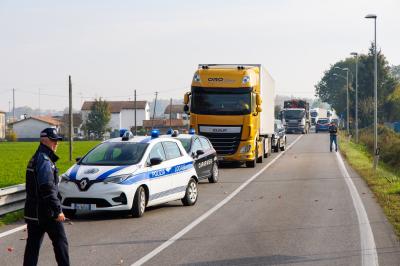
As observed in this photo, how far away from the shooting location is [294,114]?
2857 inches

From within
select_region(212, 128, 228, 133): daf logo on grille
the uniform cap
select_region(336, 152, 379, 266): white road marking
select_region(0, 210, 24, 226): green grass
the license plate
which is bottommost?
select_region(336, 152, 379, 266): white road marking

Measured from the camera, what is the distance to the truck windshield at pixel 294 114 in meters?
71.8

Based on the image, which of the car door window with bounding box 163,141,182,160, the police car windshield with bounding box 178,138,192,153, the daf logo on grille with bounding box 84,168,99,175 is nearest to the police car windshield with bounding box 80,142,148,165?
the daf logo on grille with bounding box 84,168,99,175

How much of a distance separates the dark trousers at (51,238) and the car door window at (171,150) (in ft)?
24.2

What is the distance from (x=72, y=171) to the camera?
13.2m

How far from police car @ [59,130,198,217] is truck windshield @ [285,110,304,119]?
56.9 meters

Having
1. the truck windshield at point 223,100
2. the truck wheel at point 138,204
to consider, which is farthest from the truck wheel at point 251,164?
the truck wheel at point 138,204

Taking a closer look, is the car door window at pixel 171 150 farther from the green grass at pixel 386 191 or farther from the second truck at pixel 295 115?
the second truck at pixel 295 115

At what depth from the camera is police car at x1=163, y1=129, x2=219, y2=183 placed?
1961 centimetres

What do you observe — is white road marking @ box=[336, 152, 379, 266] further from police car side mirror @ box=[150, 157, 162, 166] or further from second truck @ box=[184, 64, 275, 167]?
second truck @ box=[184, 64, 275, 167]

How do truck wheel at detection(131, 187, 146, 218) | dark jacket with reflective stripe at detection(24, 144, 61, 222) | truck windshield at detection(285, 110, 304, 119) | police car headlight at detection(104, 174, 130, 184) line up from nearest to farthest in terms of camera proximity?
dark jacket with reflective stripe at detection(24, 144, 61, 222) → police car headlight at detection(104, 174, 130, 184) → truck wheel at detection(131, 187, 146, 218) → truck windshield at detection(285, 110, 304, 119)

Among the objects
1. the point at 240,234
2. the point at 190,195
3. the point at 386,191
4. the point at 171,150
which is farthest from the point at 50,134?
the point at 386,191

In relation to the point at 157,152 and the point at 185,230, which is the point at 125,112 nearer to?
the point at 157,152

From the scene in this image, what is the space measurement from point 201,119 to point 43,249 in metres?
16.5
